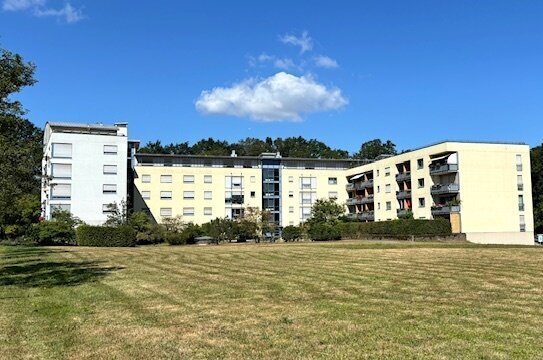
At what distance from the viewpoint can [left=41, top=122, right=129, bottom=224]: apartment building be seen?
60406 millimetres

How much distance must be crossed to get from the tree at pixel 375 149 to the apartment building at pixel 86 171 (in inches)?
3081

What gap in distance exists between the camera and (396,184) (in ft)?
232

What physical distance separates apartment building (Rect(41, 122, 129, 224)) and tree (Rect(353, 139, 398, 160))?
7826 centimetres

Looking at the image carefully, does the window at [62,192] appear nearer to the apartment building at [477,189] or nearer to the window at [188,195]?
the window at [188,195]

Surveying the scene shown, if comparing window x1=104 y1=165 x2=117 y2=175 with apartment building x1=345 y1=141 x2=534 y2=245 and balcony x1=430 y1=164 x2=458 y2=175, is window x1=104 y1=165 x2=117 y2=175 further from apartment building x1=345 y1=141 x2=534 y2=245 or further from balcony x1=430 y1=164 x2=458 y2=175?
balcony x1=430 y1=164 x2=458 y2=175

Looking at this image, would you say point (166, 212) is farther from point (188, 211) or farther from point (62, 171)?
point (62, 171)

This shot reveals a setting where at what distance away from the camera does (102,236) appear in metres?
44.1

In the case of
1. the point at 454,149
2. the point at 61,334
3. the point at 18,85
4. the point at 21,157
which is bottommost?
the point at 61,334

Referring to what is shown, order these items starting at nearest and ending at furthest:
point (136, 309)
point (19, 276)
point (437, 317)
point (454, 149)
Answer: point (437, 317) → point (136, 309) → point (19, 276) → point (454, 149)

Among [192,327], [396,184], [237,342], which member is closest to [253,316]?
[192,327]

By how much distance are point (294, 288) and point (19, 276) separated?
9.65 meters

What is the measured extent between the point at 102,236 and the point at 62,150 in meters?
21.3

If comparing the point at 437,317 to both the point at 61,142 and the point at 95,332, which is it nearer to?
the point at 95,332

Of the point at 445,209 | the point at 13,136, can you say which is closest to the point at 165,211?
the point at 445,209
